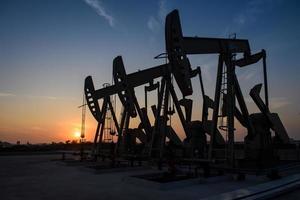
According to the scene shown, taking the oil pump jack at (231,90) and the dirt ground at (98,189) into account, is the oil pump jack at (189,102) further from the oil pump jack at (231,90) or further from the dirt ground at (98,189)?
the dirt ground at (98,189)

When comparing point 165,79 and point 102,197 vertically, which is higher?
point 165,79

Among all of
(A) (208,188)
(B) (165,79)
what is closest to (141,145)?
(B) (165,79)

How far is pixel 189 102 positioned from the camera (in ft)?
82.2

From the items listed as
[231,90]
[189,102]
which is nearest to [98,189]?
[231,90]

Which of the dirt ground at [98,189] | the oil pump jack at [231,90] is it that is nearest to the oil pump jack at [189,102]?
the oil pump jack at [231,90]

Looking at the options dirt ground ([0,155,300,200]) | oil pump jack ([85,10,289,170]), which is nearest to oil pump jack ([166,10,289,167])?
oil pump jack ([85,10,289,170])

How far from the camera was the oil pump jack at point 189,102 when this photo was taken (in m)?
15.0

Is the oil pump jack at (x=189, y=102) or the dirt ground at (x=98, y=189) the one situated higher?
the oil pump jack at (x=189, y=102)

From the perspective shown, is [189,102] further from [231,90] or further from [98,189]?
[98,189]

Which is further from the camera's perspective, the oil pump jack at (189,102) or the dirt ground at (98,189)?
the oil pump jack at (189,102)

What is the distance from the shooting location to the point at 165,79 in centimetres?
2003

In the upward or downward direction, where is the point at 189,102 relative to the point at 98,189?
upward

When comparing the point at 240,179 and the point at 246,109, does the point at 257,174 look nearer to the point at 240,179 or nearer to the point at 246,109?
the point at 240,179

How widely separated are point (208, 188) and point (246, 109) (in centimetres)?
794
